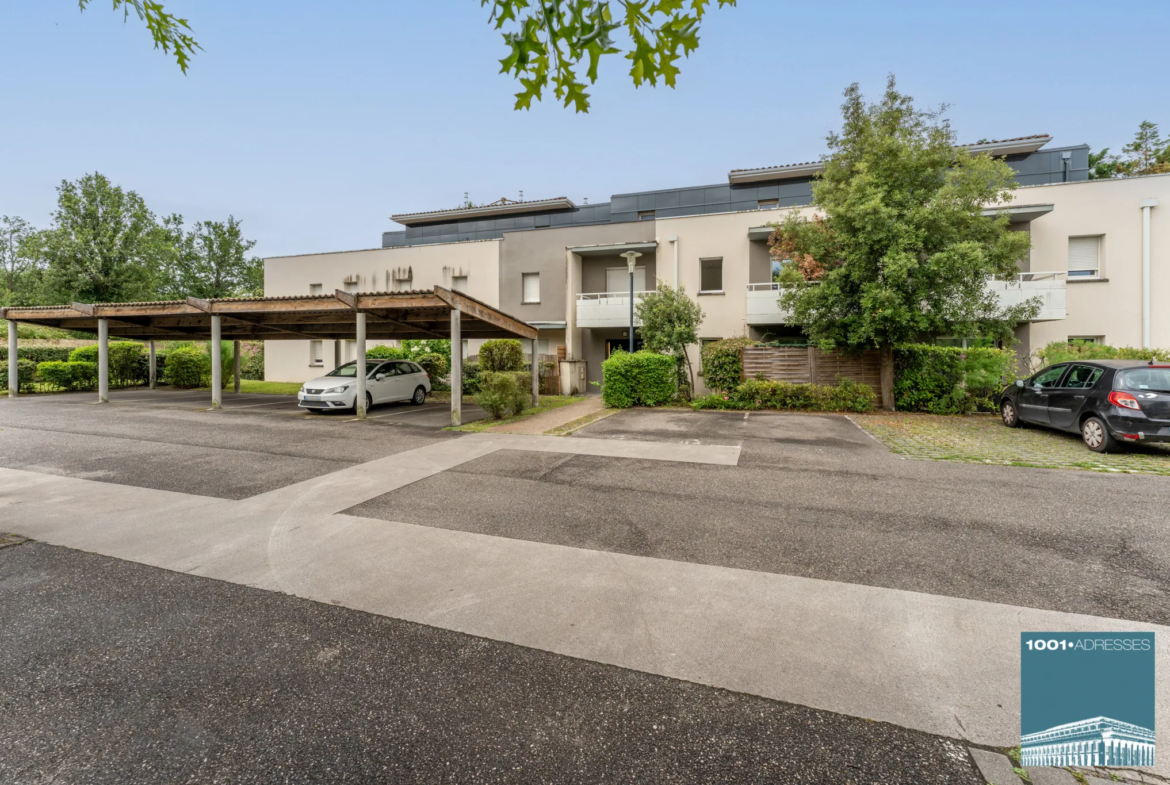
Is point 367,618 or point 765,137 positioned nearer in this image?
point 367,618

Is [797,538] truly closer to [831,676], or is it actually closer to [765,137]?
[831,676]

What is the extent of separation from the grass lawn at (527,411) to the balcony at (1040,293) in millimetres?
13845

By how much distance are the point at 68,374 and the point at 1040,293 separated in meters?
35.9

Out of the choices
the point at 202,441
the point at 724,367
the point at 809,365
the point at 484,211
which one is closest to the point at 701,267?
the point at 724,367

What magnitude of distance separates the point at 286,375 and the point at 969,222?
28.6m

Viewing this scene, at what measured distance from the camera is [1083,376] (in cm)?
864

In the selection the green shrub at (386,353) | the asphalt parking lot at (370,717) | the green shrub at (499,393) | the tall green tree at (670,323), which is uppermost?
the tall green tree at (670,323)

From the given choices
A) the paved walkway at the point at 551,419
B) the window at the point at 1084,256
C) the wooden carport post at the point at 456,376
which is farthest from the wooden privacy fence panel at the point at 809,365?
the window at the point at 1084,256

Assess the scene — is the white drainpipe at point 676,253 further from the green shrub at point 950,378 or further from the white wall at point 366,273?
the green shrub at point 950,378

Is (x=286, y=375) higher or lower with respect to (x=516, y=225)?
A: lower

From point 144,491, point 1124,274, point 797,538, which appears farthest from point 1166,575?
point 1124,274

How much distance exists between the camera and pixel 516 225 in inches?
1062

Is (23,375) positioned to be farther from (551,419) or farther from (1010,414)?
(1010,414)

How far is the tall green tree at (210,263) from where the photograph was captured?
49.6 m
